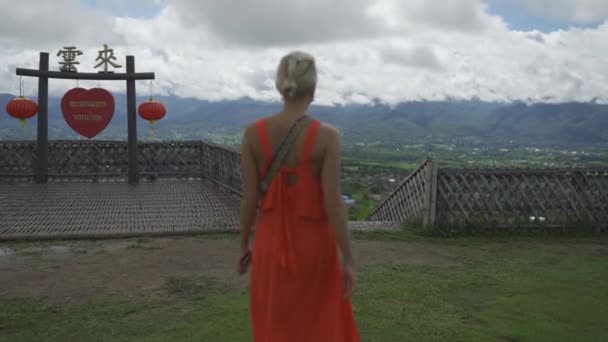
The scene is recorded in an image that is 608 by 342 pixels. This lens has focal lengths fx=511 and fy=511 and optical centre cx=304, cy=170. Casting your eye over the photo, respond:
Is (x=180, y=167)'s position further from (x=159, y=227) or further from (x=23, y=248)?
(x=23, y=248)

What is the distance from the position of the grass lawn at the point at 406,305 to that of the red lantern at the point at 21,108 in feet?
23.9

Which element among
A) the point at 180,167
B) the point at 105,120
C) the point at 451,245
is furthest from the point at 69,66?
the point at 451,245

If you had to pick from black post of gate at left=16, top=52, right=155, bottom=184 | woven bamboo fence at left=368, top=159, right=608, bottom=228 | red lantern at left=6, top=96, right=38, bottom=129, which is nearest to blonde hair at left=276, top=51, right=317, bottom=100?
woven bamboo fence at left=368, top=159, right=608, bottom=228

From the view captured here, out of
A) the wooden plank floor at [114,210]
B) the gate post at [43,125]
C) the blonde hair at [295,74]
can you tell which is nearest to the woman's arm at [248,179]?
the blonde hair at [295,74]

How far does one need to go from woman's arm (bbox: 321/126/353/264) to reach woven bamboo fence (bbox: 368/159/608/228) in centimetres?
570

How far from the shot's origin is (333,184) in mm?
2627

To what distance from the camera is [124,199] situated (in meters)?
11.1

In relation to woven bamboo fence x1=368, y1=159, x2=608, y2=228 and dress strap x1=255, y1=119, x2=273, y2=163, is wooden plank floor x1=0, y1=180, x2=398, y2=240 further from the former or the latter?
dress strap x1=255, y1=119, x2=273, y2=163

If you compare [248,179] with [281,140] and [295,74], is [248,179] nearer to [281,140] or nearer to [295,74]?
[281,140]

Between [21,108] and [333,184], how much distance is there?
1241 centimetres

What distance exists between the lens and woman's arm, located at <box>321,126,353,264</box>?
2.62 meters

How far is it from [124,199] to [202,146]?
3333 mm

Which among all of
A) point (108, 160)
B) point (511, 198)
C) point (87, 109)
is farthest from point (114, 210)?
point (511, 198)

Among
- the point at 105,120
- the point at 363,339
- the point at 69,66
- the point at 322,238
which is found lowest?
the point at 363,339
